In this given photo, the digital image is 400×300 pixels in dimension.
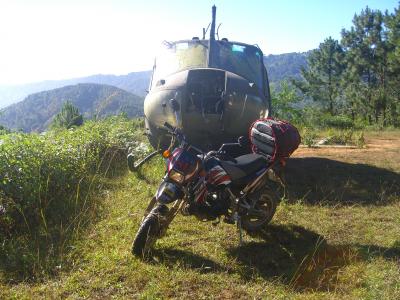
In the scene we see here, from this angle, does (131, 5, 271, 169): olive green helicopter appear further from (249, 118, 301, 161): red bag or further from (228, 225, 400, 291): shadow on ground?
(228, 225, 400, 291): shadow on ground

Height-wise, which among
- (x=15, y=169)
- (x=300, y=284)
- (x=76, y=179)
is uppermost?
(x=15, y=169)

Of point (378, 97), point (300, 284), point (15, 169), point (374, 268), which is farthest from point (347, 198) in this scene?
point (378, 97)

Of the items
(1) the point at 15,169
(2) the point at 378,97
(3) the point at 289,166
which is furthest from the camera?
(2) the point at 378,97

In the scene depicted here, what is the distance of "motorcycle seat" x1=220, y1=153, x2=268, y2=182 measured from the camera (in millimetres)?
4463

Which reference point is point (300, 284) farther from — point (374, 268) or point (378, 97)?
point (378, 97)

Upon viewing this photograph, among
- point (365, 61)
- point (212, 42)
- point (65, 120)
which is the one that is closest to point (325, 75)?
point (365, 61)

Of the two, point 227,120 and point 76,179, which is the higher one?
point 227,120

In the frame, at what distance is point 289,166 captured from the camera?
322 inches

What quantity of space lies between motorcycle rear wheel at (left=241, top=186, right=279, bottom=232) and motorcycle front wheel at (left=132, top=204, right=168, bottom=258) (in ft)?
3.56

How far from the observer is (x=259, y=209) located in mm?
4941

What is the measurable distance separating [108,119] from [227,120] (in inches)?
190

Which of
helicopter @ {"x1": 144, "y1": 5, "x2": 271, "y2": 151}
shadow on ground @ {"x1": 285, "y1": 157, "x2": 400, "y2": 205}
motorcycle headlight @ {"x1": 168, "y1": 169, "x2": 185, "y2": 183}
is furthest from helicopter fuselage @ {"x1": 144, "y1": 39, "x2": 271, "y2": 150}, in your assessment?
motorcycle headlight @ {"x1": 168, "y1": 169, "x2": 185, "y2": 183}

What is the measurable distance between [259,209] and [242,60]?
350cm

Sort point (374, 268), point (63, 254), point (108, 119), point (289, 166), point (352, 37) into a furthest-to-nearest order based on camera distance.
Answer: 1. point (352, 37)
2. point (108, 119)
3. point (289, 166)
4. point (63, 254)
5. point (374, 268)
